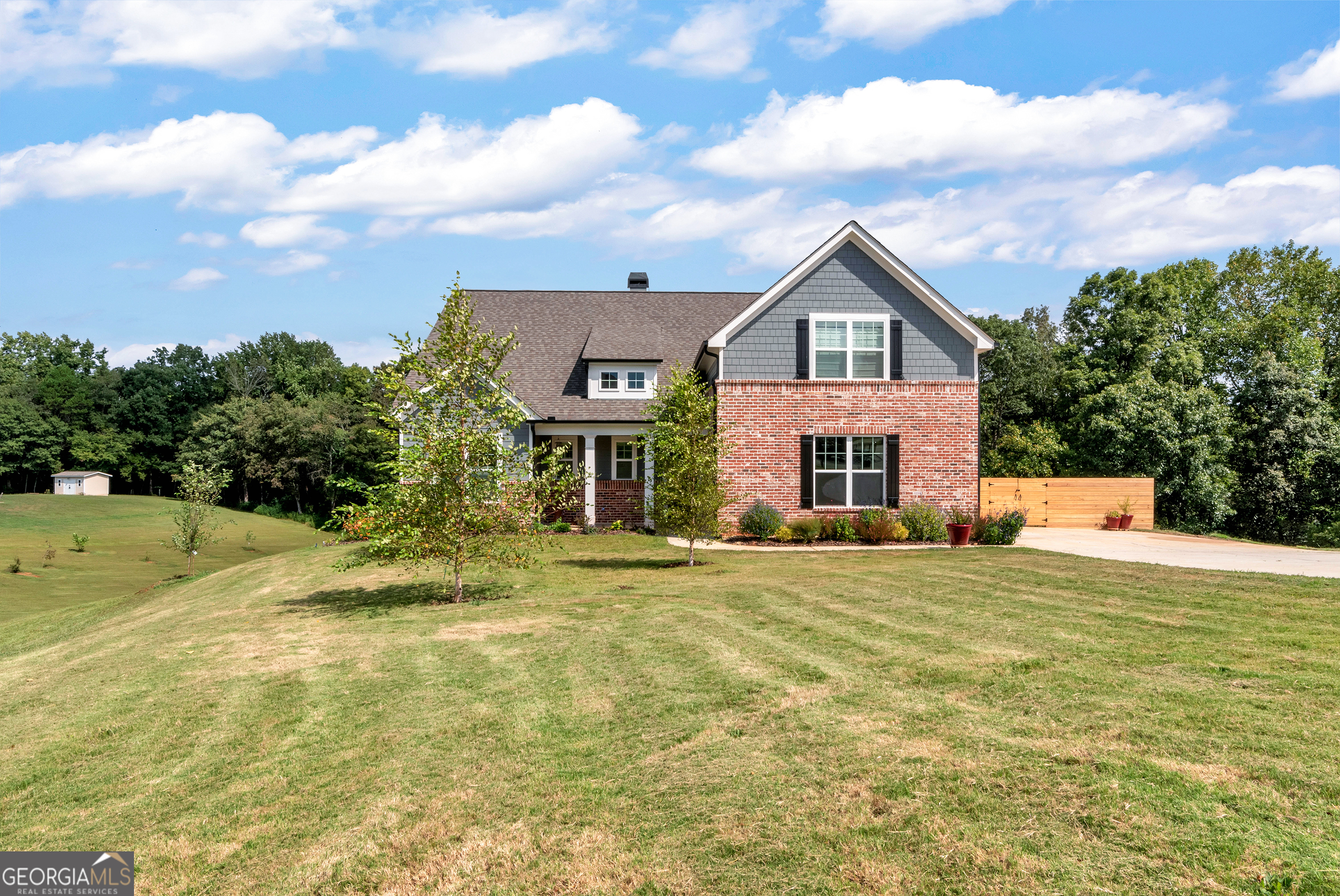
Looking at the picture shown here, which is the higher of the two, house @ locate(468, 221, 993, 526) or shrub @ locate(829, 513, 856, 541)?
house @ locate(468, 221, 993, 526)

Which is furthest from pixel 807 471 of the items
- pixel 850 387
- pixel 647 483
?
pixel 647 483

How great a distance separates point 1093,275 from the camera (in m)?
38.9

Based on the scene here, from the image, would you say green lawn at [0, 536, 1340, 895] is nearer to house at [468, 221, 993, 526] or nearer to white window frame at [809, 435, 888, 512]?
white window frame at [809, 435, 888, 512]

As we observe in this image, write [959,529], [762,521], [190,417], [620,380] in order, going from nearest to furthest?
[959,529] < [762,521] < [620,380] < [190,417]

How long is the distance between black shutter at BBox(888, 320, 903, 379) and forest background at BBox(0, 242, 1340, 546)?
1296cm

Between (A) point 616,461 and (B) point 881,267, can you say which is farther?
(A) point 616,461

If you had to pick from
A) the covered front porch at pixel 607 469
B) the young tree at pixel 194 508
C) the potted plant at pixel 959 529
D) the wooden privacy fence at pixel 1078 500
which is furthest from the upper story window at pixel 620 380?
the wooden privacy fence at pixel 1078 500

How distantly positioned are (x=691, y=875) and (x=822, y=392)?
1822 cm

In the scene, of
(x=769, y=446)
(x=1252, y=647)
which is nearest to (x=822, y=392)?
(x=769, y=446)

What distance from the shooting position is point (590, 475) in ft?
83.0

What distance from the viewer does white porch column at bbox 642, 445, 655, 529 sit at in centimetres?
2259

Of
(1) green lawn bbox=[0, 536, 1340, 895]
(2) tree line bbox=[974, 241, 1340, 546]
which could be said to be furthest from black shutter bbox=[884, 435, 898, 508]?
(2) tree line bbox=[974, 241, 1340, 546]

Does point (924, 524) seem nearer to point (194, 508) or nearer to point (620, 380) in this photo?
point (620, 380)

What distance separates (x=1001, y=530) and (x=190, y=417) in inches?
2897
